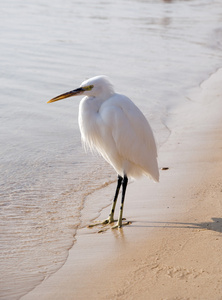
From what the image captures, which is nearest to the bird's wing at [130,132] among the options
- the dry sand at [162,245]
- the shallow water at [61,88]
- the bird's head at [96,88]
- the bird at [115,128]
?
the bird at [115,128]

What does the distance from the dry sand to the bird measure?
0.29m

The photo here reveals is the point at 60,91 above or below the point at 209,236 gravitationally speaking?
below

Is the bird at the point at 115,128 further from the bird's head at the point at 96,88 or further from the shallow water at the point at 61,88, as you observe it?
the shallow water at the point at 61,88

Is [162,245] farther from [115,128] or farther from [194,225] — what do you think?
[115,128]

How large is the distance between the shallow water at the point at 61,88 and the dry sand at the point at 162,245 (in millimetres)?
256

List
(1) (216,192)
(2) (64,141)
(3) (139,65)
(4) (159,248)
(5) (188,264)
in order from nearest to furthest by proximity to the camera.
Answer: (5) (188,264) → (4) (159,248) → (1) (216,192) → (2) (64,141) → (3) (139,65)

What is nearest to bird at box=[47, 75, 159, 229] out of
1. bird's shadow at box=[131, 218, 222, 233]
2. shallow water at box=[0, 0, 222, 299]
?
bird's shadow at box=[131, 218, 222, 233]

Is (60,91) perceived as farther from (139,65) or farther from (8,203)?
(8,203)

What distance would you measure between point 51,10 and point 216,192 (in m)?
14.7

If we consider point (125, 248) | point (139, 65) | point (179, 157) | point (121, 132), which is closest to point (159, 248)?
point (125, 248)

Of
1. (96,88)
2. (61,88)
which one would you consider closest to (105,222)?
(96,88)

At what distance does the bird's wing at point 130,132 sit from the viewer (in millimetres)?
4691

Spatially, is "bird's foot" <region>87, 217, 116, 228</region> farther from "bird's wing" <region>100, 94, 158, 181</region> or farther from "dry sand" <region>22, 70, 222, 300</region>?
"bird's wing" <region>100, 94, 158, 181</region>

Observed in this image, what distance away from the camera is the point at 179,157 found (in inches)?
247
